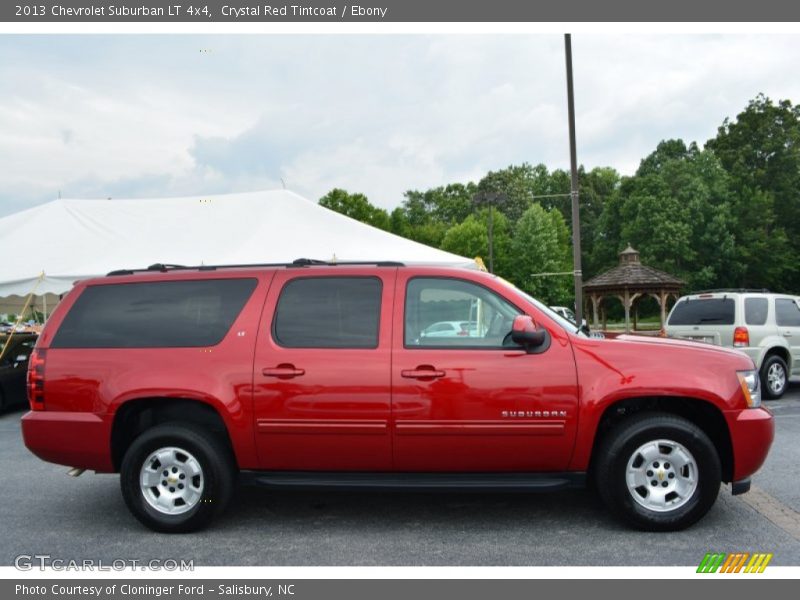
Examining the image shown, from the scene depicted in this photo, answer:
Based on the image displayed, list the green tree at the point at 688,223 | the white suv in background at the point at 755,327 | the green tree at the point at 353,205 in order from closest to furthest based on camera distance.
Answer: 1. the white suv in background at the point at 755,327
2. the green tree at the point at 688,223
3. the green tree at the point at 353,205

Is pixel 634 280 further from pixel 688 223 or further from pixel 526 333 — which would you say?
pixel 526 333

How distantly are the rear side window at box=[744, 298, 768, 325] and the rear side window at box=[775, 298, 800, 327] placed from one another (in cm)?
26

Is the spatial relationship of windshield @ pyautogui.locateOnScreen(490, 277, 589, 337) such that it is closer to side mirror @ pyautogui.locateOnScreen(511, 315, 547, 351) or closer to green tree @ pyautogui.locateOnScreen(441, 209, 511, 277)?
side mirror @ pyautogui.locateOnScreen(511, 315, 547, 351)

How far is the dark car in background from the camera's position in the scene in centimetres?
1128

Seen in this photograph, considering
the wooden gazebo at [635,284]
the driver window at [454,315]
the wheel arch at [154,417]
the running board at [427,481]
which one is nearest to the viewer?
the running board at [427,481]

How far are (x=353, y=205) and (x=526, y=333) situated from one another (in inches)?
2178

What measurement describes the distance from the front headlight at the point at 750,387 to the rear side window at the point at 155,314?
139 inches

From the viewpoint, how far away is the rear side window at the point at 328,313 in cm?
482

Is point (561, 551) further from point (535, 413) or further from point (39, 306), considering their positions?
point (39, 306)

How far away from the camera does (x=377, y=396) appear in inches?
183

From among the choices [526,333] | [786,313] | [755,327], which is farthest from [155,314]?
[786,313]

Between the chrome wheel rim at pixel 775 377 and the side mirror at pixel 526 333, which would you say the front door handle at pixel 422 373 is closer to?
the side mirror at pixel 526 333

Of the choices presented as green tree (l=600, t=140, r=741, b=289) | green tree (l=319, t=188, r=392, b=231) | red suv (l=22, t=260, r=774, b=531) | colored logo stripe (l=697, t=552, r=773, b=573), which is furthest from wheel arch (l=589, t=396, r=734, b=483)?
green tree (l=319, t=188, r=392, b=231)

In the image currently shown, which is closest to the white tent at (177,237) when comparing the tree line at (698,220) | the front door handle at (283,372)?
the front door handle at (283,372)
